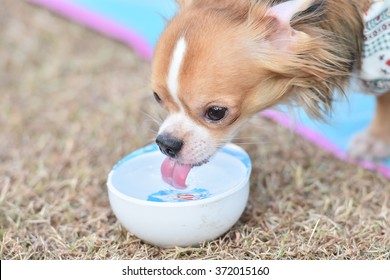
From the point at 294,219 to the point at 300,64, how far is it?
61 cm

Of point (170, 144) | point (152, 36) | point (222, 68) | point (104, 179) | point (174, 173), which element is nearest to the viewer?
point (222, 68)

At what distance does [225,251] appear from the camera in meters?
2.12

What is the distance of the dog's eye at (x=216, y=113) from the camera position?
2043 millimetres

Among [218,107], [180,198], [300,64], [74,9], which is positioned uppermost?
[300,64]

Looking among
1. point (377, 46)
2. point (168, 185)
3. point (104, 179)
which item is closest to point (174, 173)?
point (168, 185)

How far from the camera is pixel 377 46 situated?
86.9 inches

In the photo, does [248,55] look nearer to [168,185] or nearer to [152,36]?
[168,185]

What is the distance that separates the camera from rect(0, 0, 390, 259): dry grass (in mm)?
2199

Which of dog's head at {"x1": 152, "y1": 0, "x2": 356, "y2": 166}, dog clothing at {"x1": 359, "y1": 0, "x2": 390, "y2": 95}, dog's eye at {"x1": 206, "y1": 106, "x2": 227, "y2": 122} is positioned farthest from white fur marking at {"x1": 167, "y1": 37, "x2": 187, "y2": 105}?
dog clothing at {"x1": 359, "y1": 0, "x2": 390, "y2": 95}

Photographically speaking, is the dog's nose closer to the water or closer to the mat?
the water

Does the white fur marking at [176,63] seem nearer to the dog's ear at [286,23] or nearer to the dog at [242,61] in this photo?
the dog at [242,61]

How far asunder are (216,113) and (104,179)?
812mm
